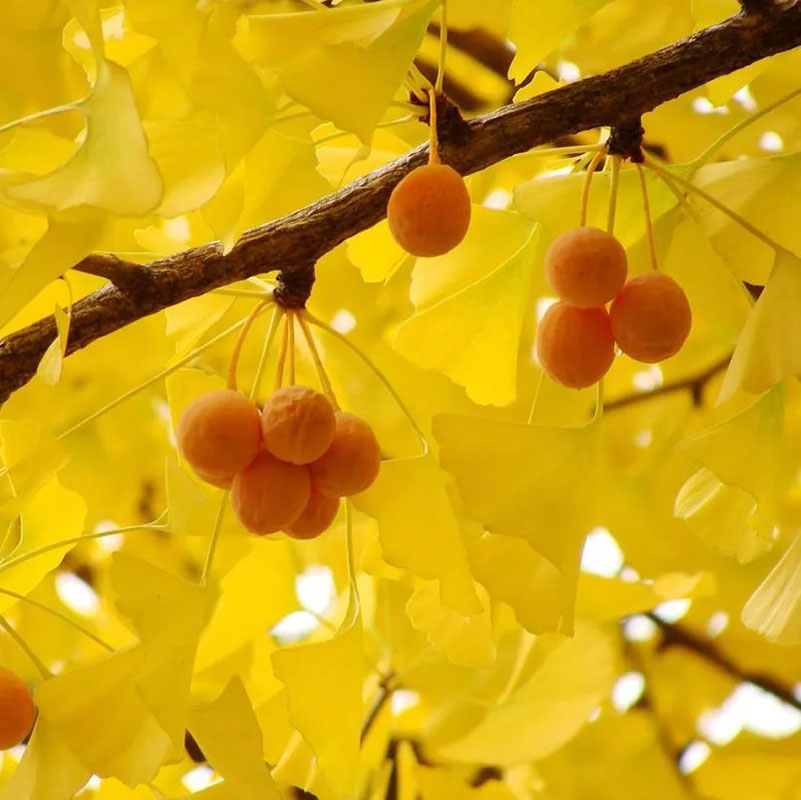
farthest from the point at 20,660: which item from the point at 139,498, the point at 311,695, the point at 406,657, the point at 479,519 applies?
the point at 479,519

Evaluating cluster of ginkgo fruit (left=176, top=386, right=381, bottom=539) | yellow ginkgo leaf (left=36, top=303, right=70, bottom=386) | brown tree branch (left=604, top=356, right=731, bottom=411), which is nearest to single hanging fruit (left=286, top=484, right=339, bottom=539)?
cluster of ginkgo fruit (left=176, top=386, right=381, bottom=539)

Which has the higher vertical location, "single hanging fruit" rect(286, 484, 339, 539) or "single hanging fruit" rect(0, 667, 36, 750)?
"single hanging fruit" rect(286, 484, 339, 539)

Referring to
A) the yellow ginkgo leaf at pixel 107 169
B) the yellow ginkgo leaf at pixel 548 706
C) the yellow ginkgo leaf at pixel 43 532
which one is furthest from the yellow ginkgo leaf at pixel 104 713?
the yellow ginkgo leaf at pixel 548 706

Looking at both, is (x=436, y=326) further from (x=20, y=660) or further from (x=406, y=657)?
(x=20, y=660)

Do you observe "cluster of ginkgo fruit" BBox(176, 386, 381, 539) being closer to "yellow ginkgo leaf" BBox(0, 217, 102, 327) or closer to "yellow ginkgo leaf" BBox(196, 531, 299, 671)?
"yellow ginkgo leaf" BBox(0, 217, 102, 327)

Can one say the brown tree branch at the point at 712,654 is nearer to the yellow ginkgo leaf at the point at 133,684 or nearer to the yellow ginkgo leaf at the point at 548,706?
the yellow ginkgo leaf at the point at 548,706

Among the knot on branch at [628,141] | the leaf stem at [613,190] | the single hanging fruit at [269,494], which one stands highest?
the knot on branch at [628,141]

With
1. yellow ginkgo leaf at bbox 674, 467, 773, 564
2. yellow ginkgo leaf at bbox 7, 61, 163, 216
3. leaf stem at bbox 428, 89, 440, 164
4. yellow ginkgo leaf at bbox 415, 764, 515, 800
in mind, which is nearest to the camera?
yellow ginkgo leaf at bbox 7, 61, 163, 216
